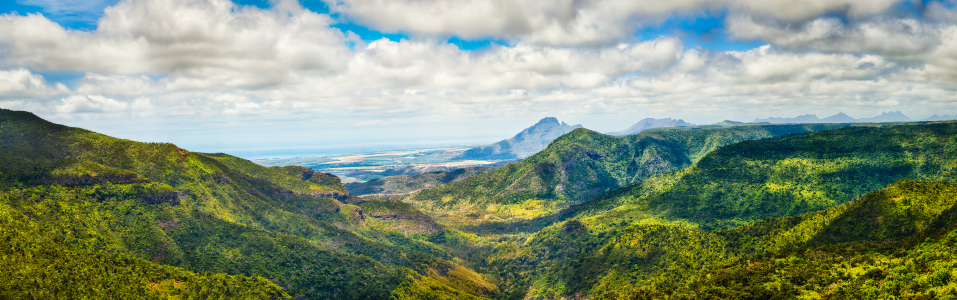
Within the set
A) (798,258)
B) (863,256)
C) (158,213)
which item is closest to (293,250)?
(158,213)

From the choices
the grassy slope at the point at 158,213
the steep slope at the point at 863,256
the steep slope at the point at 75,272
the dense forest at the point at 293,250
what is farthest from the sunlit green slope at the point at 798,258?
the steep slope at the point at 75,272

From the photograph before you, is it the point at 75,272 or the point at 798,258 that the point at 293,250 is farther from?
the point at 798,258

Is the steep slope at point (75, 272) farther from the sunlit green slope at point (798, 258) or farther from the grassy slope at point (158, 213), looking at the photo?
the sunlit green slope at point (798, 258)

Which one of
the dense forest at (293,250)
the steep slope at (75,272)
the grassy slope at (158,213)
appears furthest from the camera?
the grassy slope at (158,213)

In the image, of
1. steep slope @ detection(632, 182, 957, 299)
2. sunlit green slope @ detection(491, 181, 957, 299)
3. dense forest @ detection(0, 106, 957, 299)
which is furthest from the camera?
dense forest @ detection(0, 106, 957, 299)

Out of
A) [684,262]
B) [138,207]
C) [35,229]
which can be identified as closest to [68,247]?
[35,229]

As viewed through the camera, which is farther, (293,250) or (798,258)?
(293,250)

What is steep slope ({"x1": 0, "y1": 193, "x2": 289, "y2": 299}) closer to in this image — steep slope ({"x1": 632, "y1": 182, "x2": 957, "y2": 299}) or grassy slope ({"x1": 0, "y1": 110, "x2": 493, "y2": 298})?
grassy slope ({"x1": 0, "y1": 110, "x2": 493, "y2": 298})

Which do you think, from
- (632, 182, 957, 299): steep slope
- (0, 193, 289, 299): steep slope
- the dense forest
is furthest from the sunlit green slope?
(0, 193, 289, 299): steep slope

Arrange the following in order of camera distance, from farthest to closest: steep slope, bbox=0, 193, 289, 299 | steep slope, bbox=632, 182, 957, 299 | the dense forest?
the dense forest
steep slope, bbox=0, 193, 289, 299
steep slope, bbox=632, 182, 957, 299

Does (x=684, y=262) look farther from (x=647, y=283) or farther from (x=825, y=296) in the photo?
(x=825, y=296)

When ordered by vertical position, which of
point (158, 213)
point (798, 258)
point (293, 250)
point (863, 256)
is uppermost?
point (158, 213)
